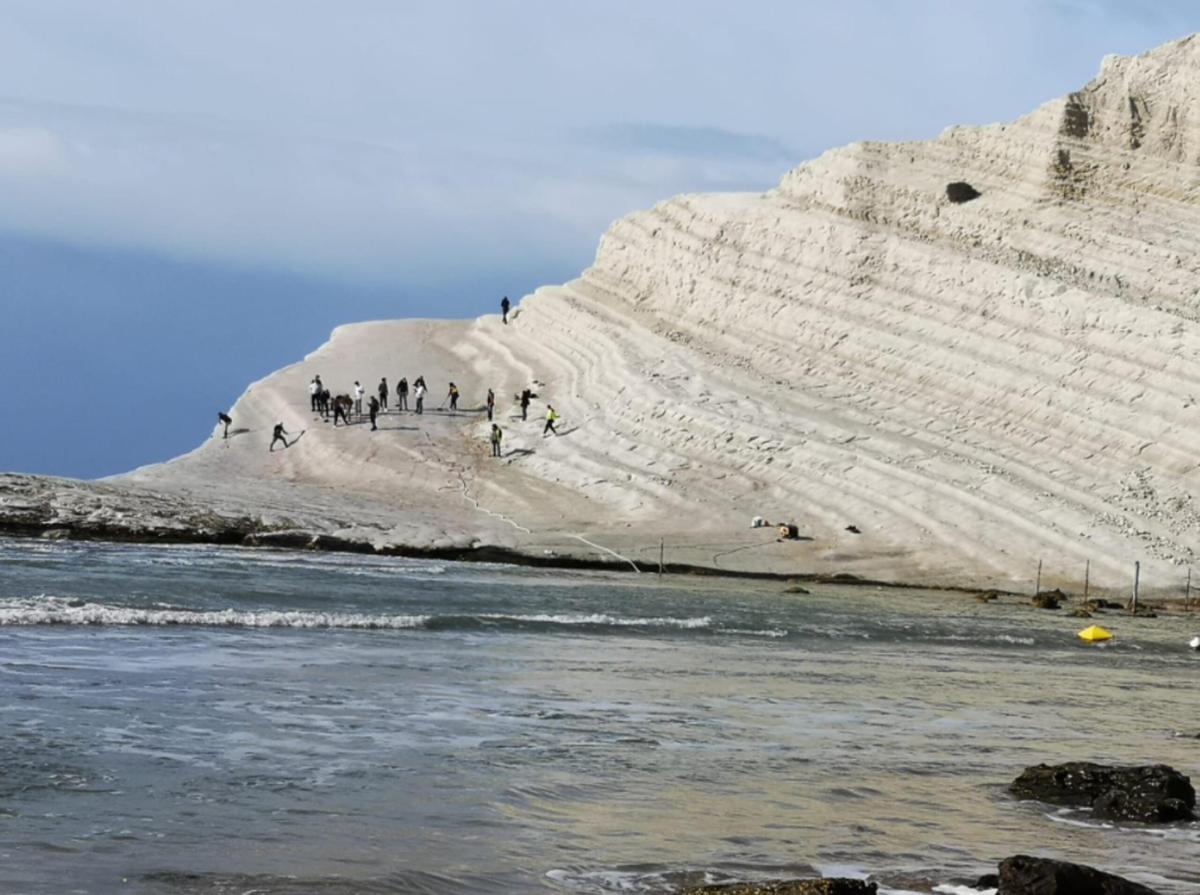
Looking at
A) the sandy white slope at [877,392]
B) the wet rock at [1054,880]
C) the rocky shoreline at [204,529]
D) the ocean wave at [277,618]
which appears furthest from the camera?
the sandy white slope at [877,392]

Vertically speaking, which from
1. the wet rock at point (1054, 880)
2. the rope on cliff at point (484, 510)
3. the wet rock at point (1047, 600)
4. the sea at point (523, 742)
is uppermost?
the rope on cliff at point (484, 510)

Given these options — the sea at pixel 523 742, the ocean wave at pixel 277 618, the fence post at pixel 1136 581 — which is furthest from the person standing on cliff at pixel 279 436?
the ocean wave at pixel 277 618

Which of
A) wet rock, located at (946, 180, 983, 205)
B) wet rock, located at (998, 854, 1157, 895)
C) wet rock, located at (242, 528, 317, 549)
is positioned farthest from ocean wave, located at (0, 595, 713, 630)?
wet rock, located at (946, 180, 983, 205)

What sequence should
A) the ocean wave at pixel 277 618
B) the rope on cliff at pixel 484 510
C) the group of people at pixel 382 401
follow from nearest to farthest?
the ocean wave at pixel 277 618, the rope on cliff at pixel 484 510, the group of people at pixel 382 401

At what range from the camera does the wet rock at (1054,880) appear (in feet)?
26.9

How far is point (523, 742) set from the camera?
1357cm

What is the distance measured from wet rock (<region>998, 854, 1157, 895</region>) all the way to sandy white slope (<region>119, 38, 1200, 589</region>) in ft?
97.4

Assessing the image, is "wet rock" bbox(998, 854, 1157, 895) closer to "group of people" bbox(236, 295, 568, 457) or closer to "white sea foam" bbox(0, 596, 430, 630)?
"white sea foam" bbox(0, 596, 430, 630)

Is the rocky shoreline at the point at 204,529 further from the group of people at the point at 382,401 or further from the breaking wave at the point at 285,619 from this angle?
the group of people at the point at 382,401

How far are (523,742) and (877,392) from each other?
33777 mm

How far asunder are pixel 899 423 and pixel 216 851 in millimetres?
36613

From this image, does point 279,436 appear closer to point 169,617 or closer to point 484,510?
point 484,510

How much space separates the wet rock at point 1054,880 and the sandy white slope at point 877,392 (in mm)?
29694

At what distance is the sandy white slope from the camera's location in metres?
39.3
